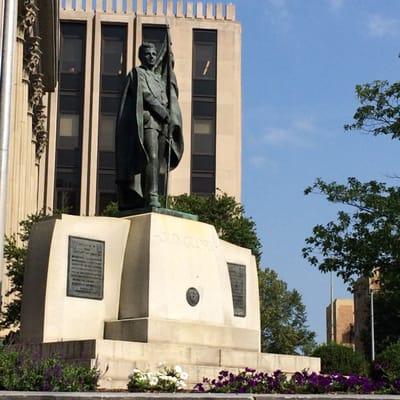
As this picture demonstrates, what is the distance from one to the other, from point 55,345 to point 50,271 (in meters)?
1.26

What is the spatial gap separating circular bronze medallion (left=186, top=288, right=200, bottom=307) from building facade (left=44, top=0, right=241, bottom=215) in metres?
49.4

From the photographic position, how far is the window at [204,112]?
218 feet

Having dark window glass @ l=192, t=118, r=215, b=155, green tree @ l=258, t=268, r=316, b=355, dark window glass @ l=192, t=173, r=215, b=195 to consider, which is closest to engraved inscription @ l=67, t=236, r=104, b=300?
green tree @ l=258, t=268, r=316, b=355

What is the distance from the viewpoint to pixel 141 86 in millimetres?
15797

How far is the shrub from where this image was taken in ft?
36.9

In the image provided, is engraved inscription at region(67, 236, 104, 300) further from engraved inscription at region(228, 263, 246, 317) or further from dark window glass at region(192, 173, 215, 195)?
dark window glass at region(192, 173, 215, 195)

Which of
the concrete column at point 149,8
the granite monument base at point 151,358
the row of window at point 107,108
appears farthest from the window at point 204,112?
the granite monument base at point 151,358

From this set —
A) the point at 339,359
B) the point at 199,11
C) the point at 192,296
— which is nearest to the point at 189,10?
the point at 199,11

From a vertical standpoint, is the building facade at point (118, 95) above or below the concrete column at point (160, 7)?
below

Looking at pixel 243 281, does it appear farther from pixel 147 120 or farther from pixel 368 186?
pixel 368 186

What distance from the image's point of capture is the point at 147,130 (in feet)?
51.9

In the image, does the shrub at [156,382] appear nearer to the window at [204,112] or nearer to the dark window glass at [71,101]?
the window at [204,112]

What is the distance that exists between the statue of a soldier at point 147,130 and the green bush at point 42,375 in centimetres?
494

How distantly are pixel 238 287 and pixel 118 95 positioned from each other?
52.4 metres
